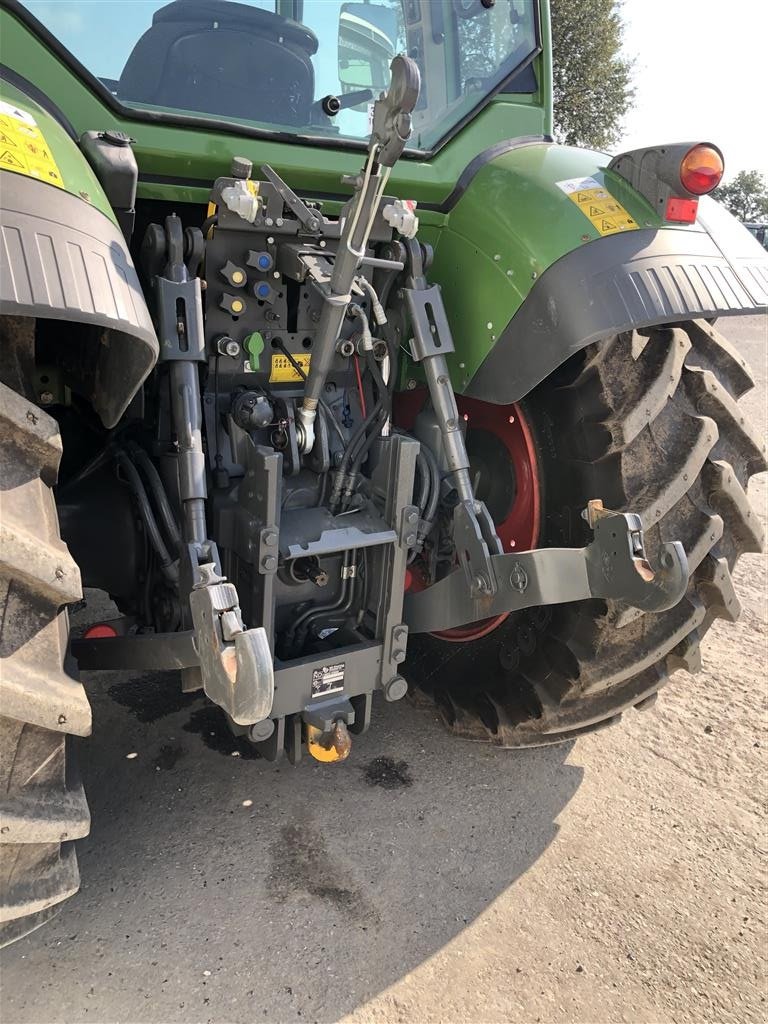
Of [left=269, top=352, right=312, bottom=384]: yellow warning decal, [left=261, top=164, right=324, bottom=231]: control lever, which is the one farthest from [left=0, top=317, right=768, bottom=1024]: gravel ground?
[left=261, top=164, right=324, bottom=231]: control lever

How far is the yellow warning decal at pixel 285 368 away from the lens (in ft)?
6.77

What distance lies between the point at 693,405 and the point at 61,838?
5.43ft

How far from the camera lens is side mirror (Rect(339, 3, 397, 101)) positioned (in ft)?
7.36

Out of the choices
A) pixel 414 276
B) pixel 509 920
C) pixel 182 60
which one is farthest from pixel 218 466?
pixel 509 920

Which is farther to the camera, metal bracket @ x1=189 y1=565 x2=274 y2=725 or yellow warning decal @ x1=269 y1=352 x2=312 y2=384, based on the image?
yellow warning decal @ x1=269 y1=352 x2=312 y2=384

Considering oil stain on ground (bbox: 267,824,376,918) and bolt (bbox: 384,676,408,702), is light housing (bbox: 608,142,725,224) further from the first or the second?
oil stain on ground (bbox: 267,824,376,918)

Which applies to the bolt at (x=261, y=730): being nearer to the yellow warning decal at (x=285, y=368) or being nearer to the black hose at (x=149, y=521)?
the black hose at (x=149, y=521)

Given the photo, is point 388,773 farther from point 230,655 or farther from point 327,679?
point 230,655

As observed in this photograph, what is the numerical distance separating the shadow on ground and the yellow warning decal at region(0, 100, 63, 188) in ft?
5.19

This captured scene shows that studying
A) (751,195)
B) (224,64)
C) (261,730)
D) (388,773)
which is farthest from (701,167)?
(751,195)

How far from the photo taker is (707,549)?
1938mm

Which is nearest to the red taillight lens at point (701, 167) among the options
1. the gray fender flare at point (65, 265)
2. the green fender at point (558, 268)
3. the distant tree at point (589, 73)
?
the green fender at point (558, 268)

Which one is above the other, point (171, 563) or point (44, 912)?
point (171, 563)

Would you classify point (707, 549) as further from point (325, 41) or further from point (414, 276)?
point (325, 41)
